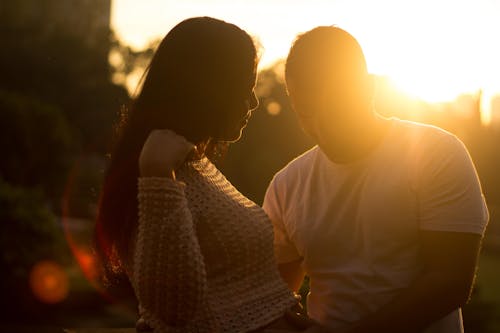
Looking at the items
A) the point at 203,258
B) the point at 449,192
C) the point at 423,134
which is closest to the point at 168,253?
the point at 203,258

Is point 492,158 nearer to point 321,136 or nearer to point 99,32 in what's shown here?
point 321,136

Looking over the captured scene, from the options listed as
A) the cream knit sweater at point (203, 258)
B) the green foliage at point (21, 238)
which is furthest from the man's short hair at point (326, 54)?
the green foliage at point (21, 238)

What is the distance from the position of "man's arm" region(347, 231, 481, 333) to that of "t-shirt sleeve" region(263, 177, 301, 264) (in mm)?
655

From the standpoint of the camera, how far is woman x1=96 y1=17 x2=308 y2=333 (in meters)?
2.60

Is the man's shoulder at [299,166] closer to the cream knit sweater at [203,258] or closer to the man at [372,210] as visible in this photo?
the man at [372,210]

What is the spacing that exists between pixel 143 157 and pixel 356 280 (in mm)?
1238

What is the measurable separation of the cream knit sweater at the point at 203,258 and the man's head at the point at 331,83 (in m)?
0.52

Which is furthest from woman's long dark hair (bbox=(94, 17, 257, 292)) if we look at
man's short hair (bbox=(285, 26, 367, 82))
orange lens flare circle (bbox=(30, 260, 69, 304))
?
orange lens flare circle (bbox=(30, 260, 69, 304))

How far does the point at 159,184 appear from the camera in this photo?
8.48ft

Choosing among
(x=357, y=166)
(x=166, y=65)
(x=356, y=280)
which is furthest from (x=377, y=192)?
A: (x=166, y=65)

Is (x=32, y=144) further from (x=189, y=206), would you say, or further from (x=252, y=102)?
(x=189, y=206)

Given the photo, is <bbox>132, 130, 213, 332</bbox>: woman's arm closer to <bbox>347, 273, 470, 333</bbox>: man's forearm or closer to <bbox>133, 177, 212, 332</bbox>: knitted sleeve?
<bbox>133, 177, 212, 332</bbox>: knitted sleeve

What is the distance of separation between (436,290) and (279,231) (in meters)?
0.95

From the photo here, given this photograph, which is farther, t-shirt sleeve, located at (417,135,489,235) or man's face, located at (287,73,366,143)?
man's face, located at (287,73,366,143)
